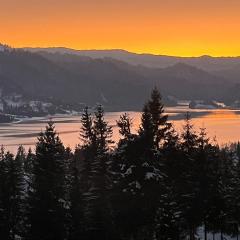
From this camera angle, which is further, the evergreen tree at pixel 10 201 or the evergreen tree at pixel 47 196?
the evergreen tree at pixel 10 201

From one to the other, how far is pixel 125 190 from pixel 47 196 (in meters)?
4.12

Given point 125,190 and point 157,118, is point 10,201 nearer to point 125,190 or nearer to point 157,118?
point 125,190

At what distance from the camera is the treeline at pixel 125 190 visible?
27.3 meters

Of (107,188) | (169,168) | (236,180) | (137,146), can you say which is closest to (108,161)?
(107,188)

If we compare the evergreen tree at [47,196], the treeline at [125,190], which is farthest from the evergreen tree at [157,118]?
the evergreen tree at [47,196]

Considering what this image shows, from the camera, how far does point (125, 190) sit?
27.4m

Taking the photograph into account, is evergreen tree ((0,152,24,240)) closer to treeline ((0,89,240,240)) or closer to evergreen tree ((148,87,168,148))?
treeline ((0,89,240,240))

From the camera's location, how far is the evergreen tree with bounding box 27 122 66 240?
2747cm

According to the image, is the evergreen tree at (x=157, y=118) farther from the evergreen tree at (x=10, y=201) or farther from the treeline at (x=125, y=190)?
the evergreen tree at (x=10, y=201)

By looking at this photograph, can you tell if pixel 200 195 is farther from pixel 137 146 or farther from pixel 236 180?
pixel 236 180

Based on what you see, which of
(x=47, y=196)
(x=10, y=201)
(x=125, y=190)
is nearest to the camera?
(x=125, y=190)

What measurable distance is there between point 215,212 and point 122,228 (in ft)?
25.7

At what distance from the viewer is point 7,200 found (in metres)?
34.3

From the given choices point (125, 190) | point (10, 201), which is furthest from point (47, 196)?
point (10, 201)
